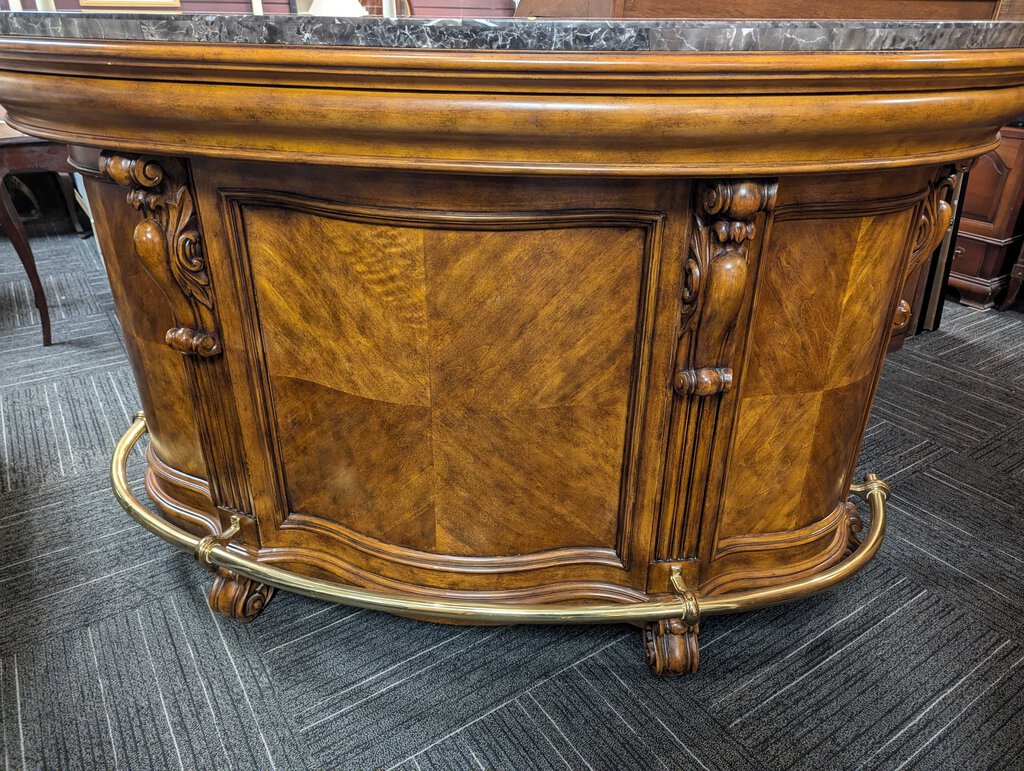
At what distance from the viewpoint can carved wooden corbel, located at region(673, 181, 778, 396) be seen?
0.93 metres

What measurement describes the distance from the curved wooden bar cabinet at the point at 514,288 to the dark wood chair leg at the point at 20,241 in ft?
4.71

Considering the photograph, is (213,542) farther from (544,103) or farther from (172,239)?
(544,103)

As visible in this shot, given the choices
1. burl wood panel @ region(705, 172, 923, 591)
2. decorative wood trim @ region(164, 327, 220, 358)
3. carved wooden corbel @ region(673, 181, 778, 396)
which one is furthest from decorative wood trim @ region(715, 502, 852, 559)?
decorative wood trim @ region(164, 327, 220, 358)

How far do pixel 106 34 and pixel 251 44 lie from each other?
222 millimetres

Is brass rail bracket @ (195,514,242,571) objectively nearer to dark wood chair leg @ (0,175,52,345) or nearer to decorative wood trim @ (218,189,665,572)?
decorative wood trim @ (218,189,665,572)

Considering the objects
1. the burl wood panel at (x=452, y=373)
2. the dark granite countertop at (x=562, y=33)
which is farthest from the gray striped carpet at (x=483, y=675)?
the dark granite countertop at (x=562, y=33)

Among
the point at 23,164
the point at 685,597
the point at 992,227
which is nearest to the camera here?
the point at 685,597

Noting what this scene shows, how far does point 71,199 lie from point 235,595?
133 inches

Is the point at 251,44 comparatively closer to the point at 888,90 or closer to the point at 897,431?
the point at 888,90

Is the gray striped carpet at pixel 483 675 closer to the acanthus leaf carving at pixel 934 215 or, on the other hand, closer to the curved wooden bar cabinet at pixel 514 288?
the curved wooden bar cabinet at pixel 514 288

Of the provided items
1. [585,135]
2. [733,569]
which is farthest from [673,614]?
[585,135]

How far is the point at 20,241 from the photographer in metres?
2.51

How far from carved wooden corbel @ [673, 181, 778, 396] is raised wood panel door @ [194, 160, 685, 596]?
0.10 feet

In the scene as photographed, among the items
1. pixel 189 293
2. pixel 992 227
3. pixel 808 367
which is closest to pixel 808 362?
pixel 808 367
